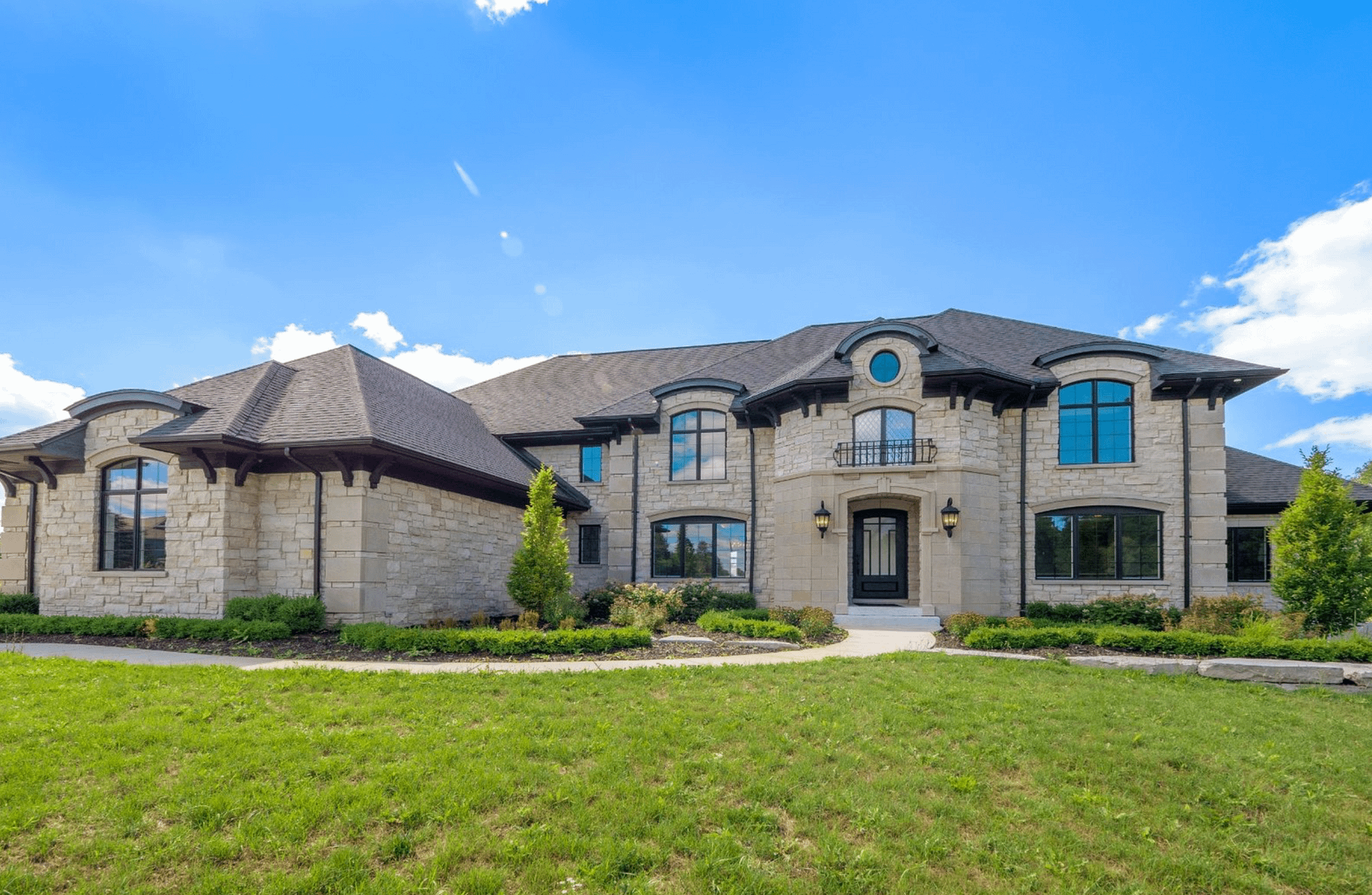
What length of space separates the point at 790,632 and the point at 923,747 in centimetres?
602

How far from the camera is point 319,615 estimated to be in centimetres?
1195

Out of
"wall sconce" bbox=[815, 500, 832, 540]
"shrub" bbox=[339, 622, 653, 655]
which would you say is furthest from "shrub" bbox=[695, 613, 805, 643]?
"wall sconce" bbox=[815, 500, 832, 540]

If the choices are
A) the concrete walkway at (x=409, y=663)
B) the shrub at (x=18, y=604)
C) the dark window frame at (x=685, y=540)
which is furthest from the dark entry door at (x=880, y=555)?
the shrub at (x=18, y=604)

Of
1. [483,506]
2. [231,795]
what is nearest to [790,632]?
[483,506]

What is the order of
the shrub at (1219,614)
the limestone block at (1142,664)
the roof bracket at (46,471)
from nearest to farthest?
1. the limestone block at (1142,664)
2. the shrub at (1219,614)
3. the roof bracket at (46,471)

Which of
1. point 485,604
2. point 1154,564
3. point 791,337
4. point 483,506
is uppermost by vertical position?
point 791,337

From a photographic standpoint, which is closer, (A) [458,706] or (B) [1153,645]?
(A) [458,706]

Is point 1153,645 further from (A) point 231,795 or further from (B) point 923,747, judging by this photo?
(A) point 231,795

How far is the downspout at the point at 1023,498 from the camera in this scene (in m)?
16.2

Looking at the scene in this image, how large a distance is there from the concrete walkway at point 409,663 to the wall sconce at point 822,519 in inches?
178

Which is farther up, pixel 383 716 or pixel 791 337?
pixel 791 337

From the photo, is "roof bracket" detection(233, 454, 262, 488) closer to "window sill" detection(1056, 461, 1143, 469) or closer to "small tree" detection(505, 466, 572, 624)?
"small tree" detection(505, 466, 572, 624)

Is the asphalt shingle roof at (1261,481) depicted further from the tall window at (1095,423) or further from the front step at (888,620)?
the front step at (888,620)

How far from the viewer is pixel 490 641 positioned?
10.5 meters
